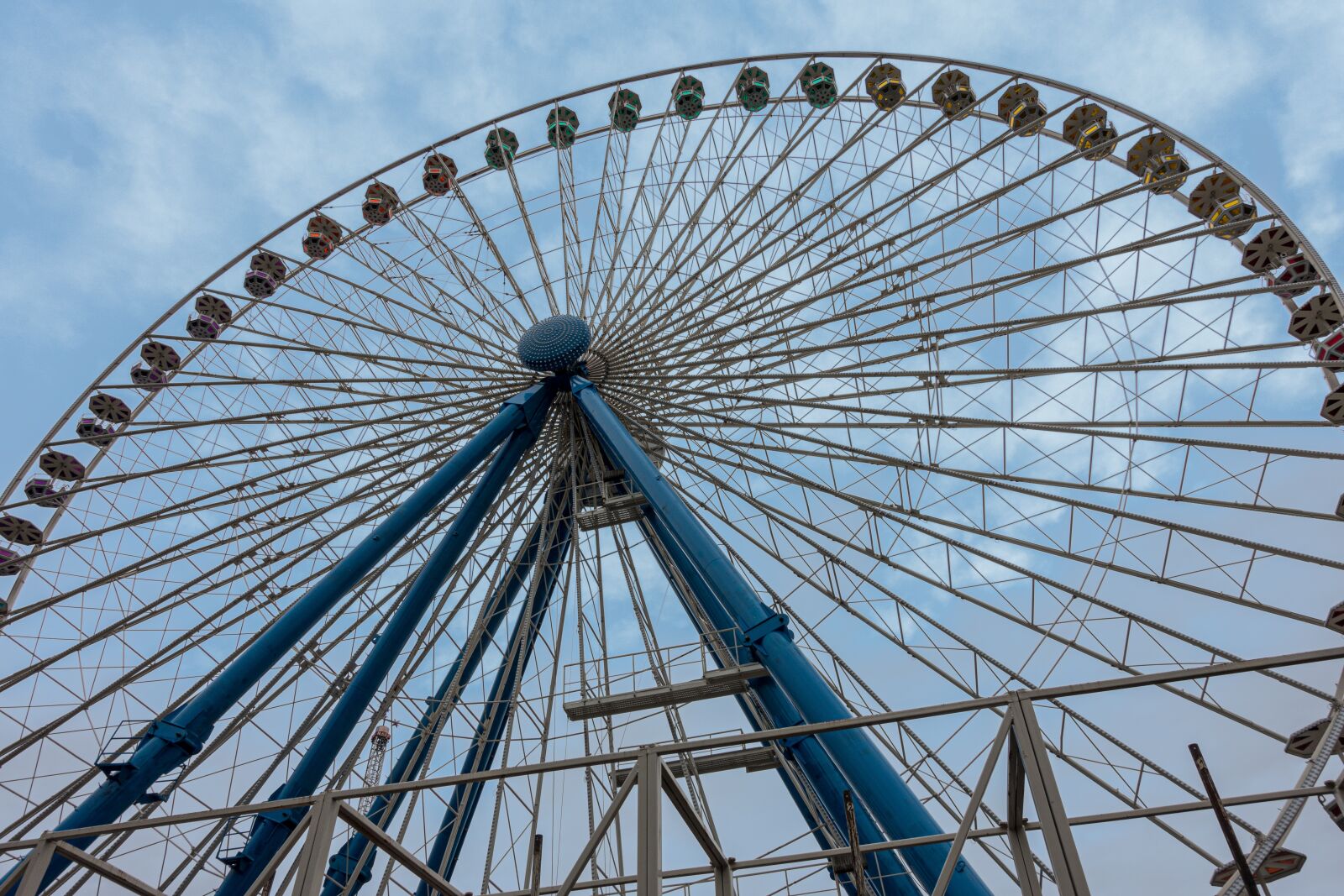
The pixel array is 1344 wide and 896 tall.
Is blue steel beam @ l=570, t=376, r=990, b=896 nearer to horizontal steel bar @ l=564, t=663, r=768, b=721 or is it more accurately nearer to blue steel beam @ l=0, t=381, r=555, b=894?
horizontal steel bar @ l=564, t=663, r=768, b=721

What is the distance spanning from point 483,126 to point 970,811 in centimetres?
2068

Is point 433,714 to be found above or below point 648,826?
above

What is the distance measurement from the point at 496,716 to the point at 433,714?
3.79 feet

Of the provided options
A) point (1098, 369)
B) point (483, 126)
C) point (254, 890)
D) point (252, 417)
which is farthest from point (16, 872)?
point (483, 126)

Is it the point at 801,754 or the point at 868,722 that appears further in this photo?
the point at 801,754

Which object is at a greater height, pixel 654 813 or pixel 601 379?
pixel 601 379

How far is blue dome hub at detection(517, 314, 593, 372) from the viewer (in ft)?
60.7

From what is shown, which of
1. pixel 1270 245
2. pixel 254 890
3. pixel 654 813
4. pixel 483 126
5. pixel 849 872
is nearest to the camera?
pixel 654 813

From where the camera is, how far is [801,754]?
42.2 feet

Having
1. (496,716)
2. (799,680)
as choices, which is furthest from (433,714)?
(799,680)

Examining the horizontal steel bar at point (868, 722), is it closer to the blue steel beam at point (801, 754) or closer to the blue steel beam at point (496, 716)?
the blue steel beam at point (801, 754)

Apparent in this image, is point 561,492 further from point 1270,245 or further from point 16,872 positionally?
point 1270,245

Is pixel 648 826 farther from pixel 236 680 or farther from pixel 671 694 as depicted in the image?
pixel 236 680

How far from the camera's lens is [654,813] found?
25.4 feet
